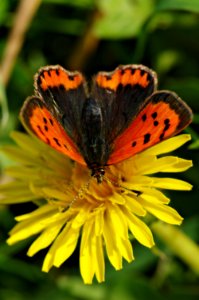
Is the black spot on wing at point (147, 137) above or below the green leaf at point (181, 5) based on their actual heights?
below

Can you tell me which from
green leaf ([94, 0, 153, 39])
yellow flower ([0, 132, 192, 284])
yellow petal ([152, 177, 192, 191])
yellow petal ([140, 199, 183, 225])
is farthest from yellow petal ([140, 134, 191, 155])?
green leaf ([94, 0, 153, 39])

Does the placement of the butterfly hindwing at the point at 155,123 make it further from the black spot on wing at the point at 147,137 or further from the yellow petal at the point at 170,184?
the yellow petal at the point at 170,184

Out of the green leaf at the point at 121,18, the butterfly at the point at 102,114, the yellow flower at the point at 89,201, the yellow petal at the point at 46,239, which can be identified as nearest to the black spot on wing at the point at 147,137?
the butterfly at the point at 102,114

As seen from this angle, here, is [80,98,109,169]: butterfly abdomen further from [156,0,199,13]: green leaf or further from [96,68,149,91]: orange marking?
[156,0,199,13]: green leaf

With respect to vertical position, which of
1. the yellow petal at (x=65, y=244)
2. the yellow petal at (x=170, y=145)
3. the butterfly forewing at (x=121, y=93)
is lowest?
the yellow petal at (x=65, y=244)

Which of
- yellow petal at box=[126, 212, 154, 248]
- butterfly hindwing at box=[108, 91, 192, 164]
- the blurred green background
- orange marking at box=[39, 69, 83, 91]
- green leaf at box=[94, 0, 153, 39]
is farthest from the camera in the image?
green leaf at box=[94, 0, 153, 39]

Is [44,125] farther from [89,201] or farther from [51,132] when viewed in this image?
[89,201]

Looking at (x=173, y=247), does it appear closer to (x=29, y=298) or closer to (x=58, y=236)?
(x=58, y=236)
